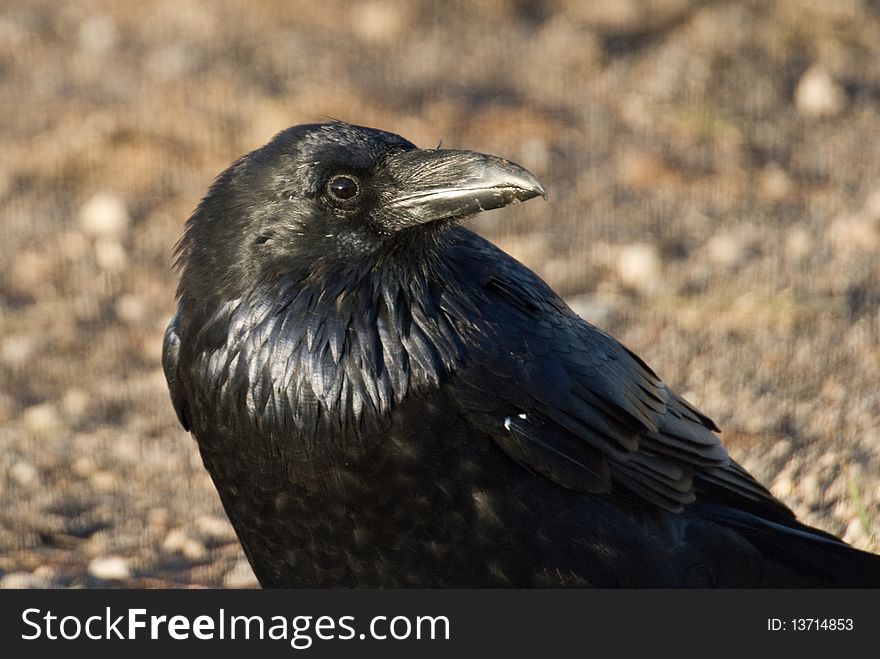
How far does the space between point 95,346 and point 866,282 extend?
3.52 metres

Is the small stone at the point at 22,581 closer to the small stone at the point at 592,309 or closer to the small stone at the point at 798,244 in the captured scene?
the small stone at the point at 592,309

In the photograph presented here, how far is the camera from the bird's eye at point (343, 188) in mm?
3932

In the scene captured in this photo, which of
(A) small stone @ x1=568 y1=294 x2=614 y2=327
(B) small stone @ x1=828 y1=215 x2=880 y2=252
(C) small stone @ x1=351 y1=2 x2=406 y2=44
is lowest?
(A) small stone @ x1=568 y1=294 x2=614 y2=327

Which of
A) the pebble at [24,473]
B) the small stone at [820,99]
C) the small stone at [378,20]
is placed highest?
the small stone at [378,20]

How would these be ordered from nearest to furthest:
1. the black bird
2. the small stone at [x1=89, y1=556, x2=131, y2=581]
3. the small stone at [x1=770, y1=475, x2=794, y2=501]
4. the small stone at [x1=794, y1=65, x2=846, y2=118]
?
the black bird
the small stone at [x1=89, y1=556, x2=131, y2=581]
the small stone at [x1=770, y1=475, x2=794, y2=501]
the small stone at [x1=794, y1=65, x2=846, y2=118]

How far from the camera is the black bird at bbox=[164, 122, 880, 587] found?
3.89 m

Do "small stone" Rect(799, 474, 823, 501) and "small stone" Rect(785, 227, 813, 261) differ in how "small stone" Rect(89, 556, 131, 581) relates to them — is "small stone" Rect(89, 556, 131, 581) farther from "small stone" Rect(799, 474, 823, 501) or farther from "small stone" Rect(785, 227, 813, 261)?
"small stone" Rect(785, 227, 813, 261)

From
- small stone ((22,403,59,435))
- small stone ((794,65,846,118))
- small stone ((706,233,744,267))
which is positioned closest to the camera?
small stone ((22,403,59,435))

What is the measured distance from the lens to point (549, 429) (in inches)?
160

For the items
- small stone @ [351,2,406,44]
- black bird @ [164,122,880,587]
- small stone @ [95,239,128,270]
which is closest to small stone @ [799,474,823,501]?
black bird @ [164,122,880,587]

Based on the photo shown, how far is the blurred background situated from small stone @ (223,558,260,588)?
0.01m

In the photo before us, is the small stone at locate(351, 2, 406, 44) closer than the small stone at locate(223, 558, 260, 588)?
No

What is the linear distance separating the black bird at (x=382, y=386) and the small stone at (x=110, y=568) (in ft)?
3.26

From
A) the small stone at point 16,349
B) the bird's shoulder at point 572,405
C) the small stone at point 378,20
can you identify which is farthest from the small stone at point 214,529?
the small stone at point 378,20
